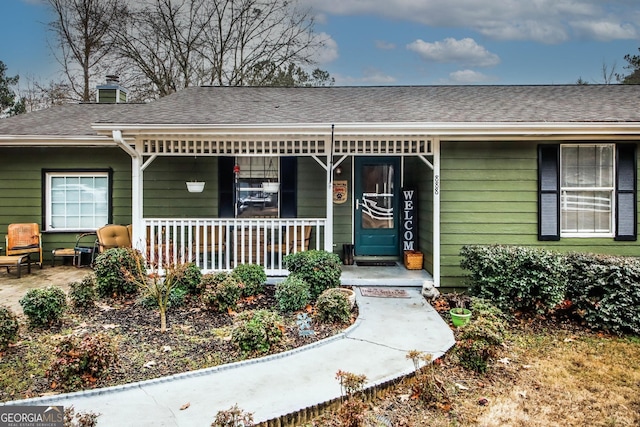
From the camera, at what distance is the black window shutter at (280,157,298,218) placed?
8.08 metres

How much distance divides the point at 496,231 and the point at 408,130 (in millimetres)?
2153

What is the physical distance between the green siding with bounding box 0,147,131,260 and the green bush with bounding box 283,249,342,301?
473cm

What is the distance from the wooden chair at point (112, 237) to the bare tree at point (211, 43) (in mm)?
10076


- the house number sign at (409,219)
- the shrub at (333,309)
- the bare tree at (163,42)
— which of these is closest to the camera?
the shrub at (333,309)

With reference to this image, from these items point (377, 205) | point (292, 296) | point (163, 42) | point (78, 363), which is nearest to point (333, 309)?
point (292, 296)

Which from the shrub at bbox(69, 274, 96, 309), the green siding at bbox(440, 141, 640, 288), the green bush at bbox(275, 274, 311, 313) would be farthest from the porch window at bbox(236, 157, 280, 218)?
the green siding at bbox(440, 141, 640, 288)

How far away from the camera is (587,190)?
20.4 feet

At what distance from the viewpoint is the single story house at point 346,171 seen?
6176mm

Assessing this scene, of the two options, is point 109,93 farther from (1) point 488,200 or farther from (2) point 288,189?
(1) point 488,200

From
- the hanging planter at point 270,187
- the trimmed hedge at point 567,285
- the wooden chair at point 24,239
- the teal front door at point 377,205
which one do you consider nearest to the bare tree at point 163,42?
the wooden chair at point 24,239

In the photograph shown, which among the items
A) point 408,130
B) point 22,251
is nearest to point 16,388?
point 408,130

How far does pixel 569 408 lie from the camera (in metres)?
3.14

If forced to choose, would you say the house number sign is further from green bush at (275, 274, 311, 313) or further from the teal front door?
green bush at (275, 274, 311, 313)

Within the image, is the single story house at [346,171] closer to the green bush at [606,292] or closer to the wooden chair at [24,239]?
the wooden chair at [24,239]
